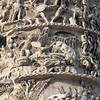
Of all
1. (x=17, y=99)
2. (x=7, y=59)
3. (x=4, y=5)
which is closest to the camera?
(x=17, y=99)

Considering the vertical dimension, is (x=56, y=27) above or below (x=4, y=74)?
above

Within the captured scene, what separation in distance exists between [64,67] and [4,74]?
1.11 metres

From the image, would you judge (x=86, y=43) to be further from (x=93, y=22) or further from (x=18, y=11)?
(x=18, y=11)

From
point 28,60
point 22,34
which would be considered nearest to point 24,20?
point 22,34

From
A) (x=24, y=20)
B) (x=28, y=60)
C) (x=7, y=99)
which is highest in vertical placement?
(x=24, y=20)

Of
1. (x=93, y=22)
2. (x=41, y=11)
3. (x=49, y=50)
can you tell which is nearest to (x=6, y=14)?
(x=41, y=11)

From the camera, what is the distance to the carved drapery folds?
8.95 m

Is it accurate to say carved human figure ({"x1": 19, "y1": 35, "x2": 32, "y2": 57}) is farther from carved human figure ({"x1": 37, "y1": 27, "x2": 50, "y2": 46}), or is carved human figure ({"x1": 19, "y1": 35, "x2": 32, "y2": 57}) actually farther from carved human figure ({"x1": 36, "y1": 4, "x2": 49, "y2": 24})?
carved human figure ({"x1": 36, "y1": 4, "x2": 49, "y2": 24})

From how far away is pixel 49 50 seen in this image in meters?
9.48

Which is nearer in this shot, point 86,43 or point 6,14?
point 86,43

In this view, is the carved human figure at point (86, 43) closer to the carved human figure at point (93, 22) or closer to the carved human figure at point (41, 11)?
the carved human figure at point (93, 22)

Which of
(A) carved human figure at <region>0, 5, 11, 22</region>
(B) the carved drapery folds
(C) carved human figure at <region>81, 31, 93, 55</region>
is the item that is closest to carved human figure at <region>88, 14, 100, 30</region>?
(B) the carved drapery folds

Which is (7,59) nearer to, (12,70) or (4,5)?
(12,70)

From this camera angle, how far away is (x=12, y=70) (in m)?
9.30
